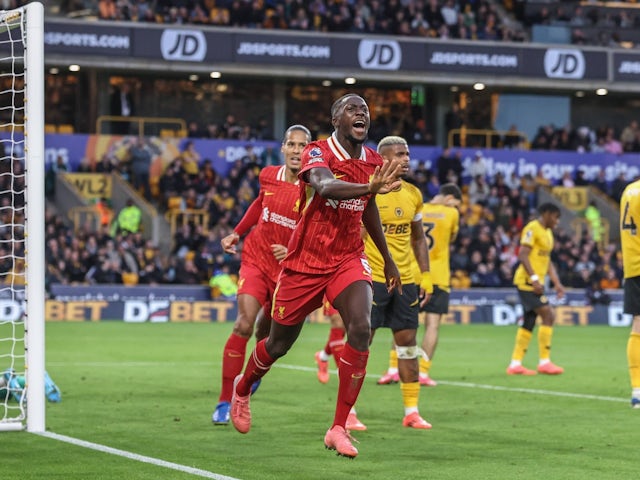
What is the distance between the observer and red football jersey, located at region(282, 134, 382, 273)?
8359mm

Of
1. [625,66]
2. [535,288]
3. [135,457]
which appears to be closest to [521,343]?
[535,288]

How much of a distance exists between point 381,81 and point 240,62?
17.7 feet

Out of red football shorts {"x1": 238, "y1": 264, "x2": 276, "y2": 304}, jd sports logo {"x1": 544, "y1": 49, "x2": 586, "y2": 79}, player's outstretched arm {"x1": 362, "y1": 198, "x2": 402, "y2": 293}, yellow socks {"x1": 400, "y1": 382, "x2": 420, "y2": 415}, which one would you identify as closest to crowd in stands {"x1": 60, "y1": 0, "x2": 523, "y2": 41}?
jd sports logo {"x1": 544, "y1": 49, "x2": 586, "y2": 79}

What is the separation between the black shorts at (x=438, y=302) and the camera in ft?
48.8

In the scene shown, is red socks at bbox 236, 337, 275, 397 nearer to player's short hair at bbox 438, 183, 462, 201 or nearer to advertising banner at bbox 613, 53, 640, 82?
player's short hair at bbox 438, 183, 462, 201

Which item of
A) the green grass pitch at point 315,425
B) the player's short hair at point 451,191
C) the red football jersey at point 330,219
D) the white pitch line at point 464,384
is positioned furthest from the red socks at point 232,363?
the player's short hair at point 451,191

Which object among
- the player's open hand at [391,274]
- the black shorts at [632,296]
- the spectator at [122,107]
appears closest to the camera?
the player's open hand at [391,274]

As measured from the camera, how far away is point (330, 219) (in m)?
8.41

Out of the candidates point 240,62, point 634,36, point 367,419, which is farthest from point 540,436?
point 634,36

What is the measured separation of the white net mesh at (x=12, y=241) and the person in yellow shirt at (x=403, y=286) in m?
3.12

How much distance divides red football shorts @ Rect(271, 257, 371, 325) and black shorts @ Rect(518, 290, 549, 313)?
8295 mm

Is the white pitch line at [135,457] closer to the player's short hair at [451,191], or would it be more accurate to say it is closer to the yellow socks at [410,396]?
the yellow socks at [410,396]

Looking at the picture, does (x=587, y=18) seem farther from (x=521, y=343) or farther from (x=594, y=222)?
(x=521, y=343)

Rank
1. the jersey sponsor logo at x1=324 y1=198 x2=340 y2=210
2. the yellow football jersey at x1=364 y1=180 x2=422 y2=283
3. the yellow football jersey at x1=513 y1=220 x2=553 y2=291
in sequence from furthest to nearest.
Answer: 1. the yellow football jersey at x1=513 y1=220 x2=553 y2=291
2. the yellow football jersey at x1=364 y1=180 x2=422 y2=283
3. the jersey sponsor logo at x1=324 y1=198 x2=340 y2=210
